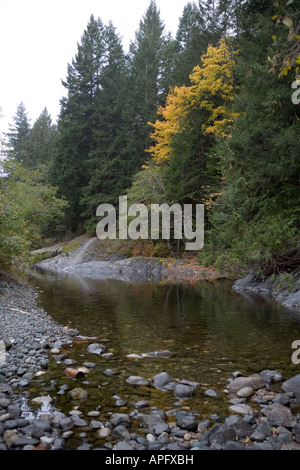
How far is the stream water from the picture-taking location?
13.9 feet

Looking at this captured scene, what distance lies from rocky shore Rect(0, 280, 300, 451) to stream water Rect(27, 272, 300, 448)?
6.0 inches

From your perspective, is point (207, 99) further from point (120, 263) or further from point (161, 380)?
point (161, 380)

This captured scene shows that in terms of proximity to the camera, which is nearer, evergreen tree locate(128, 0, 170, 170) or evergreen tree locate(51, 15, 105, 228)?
evergreen tree locate(128, 0, 170, 170)

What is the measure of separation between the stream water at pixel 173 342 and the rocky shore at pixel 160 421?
6.0 inches

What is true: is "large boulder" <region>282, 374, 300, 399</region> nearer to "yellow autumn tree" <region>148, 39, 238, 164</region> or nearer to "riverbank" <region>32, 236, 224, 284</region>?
"riverbank" <region>32, 236, 224, 284</region>

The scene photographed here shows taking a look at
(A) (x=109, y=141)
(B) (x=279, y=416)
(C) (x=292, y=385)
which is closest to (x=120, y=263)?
(A) (x=109, y=141)

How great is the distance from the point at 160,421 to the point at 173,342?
317 cm

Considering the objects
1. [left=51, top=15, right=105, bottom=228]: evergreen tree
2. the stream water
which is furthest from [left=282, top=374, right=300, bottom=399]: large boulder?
[left=51, top=15, right=105, bottom=228]: evergreen tree

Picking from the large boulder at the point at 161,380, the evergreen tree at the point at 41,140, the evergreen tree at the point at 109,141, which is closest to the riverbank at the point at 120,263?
the evergreen tree at the point at 109,141

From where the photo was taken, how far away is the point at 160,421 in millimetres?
3494

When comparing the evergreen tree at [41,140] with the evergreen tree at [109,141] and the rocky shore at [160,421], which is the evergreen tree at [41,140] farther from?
the rocky shore at [160,421]

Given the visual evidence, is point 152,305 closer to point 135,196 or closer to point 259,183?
point 259,183

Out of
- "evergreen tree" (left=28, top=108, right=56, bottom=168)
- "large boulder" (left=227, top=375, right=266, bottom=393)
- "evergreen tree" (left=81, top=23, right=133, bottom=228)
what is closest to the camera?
"large boulder" (left=227, top=375, right=266, bottom=393)

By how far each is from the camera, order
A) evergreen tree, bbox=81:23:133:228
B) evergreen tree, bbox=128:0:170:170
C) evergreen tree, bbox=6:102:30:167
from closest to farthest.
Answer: evergreen tree, bbox=81:23:133:228
evergreen tree, bbox=128:0:170:170
evergreen tree, bbox=6:102:30:167
